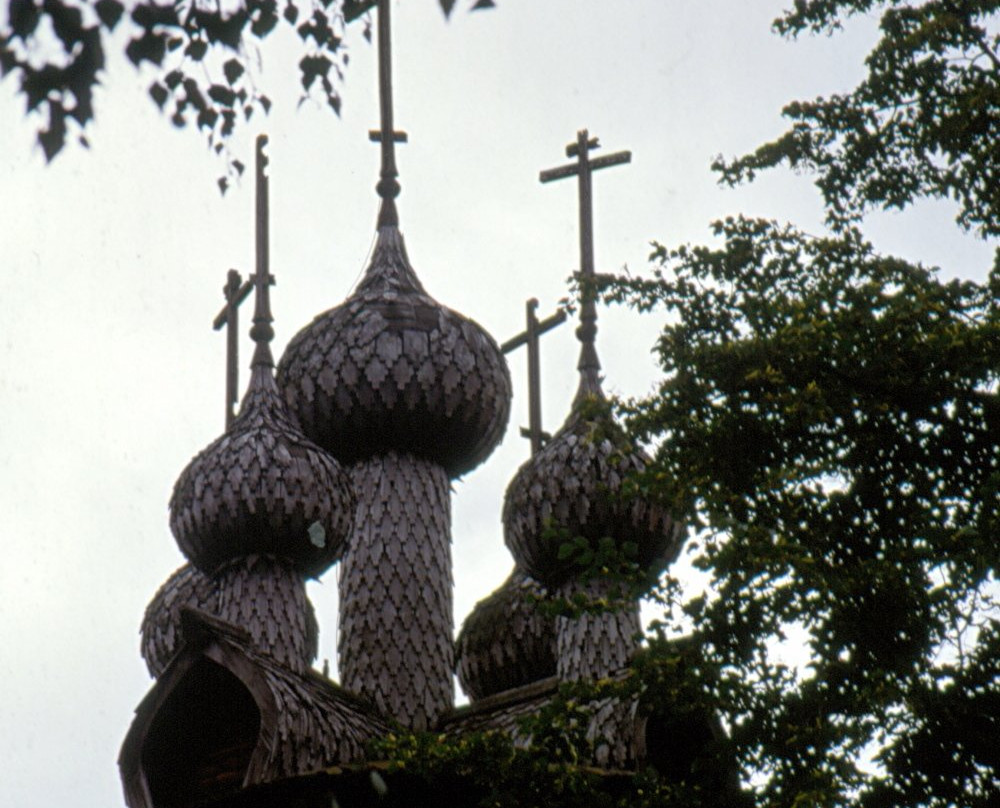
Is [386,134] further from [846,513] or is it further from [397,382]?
[846,513]

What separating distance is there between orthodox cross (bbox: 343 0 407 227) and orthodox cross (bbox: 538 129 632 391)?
195 centimetres

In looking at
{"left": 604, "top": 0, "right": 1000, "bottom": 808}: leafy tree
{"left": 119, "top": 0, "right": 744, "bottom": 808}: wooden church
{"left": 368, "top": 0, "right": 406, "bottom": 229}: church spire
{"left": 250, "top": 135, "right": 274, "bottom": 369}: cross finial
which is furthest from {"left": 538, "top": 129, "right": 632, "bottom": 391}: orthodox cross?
{"left": 604, "top": 0, "right": 1000, "bottom": 808}: leafy tree

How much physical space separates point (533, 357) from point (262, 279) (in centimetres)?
364

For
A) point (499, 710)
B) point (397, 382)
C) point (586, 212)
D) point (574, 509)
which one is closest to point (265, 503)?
point (397, 382)

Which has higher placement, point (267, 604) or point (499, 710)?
→ point (267, 604)

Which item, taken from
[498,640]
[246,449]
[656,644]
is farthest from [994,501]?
[498,640]

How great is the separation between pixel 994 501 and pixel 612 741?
553cm

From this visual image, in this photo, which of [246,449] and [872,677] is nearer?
[872,677]

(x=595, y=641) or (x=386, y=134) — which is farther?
(x=386, y=134)

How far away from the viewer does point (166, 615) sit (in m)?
19.6

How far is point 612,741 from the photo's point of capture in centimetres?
1401

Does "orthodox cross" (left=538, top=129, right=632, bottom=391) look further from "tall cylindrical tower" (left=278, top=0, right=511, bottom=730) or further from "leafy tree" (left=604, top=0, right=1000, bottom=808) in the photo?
"leafy tree" (left=604, top=0, right=1000, bottom=808)

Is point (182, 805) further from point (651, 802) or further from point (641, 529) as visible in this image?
point (651, 802)

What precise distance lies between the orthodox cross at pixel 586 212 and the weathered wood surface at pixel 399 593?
83.7 inches
